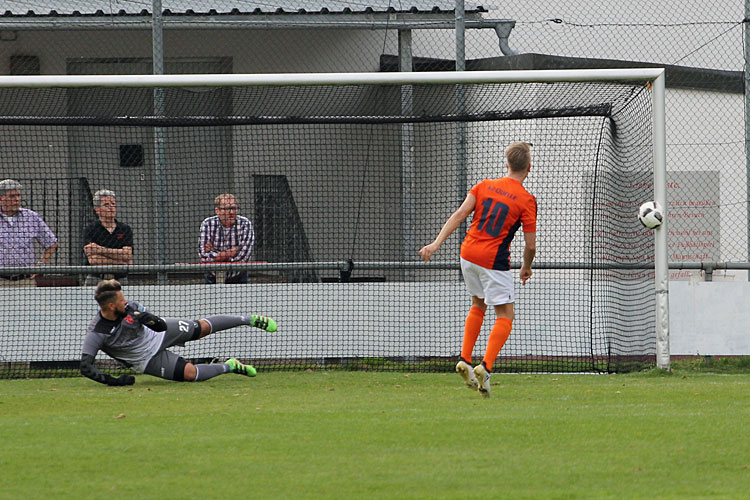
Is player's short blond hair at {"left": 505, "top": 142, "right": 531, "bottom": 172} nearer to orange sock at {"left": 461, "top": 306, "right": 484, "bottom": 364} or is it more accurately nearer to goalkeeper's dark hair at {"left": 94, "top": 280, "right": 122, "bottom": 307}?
orange sock at {"left": 461, "top": 306, "right": 484, "bottom": 364}

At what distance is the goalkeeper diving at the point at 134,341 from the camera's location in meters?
8.40

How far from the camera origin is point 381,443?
5289 mm

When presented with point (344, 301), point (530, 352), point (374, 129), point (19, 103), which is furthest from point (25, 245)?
point (530, 352)

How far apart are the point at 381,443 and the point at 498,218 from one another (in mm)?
2648

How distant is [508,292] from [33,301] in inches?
198

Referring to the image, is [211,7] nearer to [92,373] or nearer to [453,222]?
[92,373]

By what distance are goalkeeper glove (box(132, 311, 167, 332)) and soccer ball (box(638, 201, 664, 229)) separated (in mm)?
4055

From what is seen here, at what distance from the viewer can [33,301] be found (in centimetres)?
1018

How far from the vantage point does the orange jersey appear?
7.47 meters

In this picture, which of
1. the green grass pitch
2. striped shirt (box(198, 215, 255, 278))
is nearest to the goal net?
striped shirt (box(198, 215, 255, 278))

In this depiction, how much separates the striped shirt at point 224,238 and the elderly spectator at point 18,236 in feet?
4.89

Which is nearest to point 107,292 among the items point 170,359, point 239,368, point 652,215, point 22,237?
point 170,359

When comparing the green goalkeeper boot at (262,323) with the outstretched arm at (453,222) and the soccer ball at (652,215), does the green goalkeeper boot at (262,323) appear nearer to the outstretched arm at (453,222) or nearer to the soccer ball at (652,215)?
the outstretched arm at (453,222)

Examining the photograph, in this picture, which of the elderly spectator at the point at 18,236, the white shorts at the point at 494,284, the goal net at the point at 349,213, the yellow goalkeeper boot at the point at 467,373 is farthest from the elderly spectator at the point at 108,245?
the yellow goalkeeper boot at the point at 467,373
